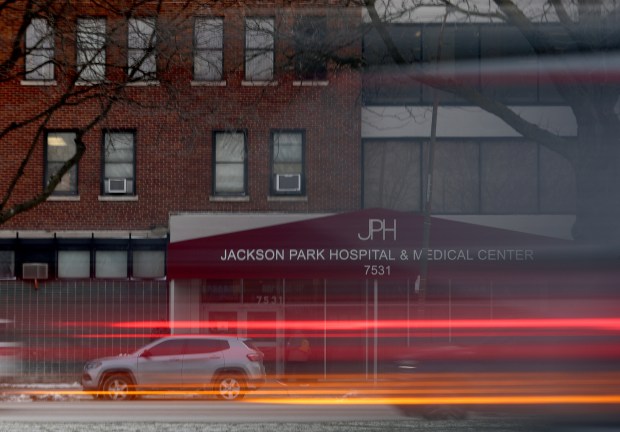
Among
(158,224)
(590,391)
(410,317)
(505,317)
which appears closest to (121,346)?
(410,317)

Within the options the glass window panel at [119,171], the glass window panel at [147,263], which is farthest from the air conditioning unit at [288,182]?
the glass window panel at [119,171]

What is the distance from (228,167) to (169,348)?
14.5 m

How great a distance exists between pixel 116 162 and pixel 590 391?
2120cm

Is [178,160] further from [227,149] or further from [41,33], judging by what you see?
[41,33]

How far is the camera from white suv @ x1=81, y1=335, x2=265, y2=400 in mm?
11766

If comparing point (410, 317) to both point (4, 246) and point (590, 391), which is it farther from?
point (4, 246)

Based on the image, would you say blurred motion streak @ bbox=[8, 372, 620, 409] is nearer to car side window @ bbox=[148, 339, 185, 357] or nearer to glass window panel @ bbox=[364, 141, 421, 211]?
car side window @ bbox=[148, 339, 185, 357]

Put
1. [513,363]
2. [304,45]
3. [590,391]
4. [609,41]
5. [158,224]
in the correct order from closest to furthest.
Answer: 1. [590,391]
2. [513,363]
3. [609,41]
4. [304,45]
5. [158,224]

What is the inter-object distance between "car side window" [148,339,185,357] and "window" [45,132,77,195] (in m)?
14.9

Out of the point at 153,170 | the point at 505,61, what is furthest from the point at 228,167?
the point at 505,61

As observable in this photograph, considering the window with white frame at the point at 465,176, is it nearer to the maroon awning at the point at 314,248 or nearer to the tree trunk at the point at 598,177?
the maroon awning at the point at 314,248

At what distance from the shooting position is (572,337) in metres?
7.16

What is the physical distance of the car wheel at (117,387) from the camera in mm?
12699

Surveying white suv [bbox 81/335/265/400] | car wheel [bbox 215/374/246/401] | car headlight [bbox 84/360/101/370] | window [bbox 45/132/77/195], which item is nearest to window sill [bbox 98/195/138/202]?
window [bbox 45/132/77/195]
